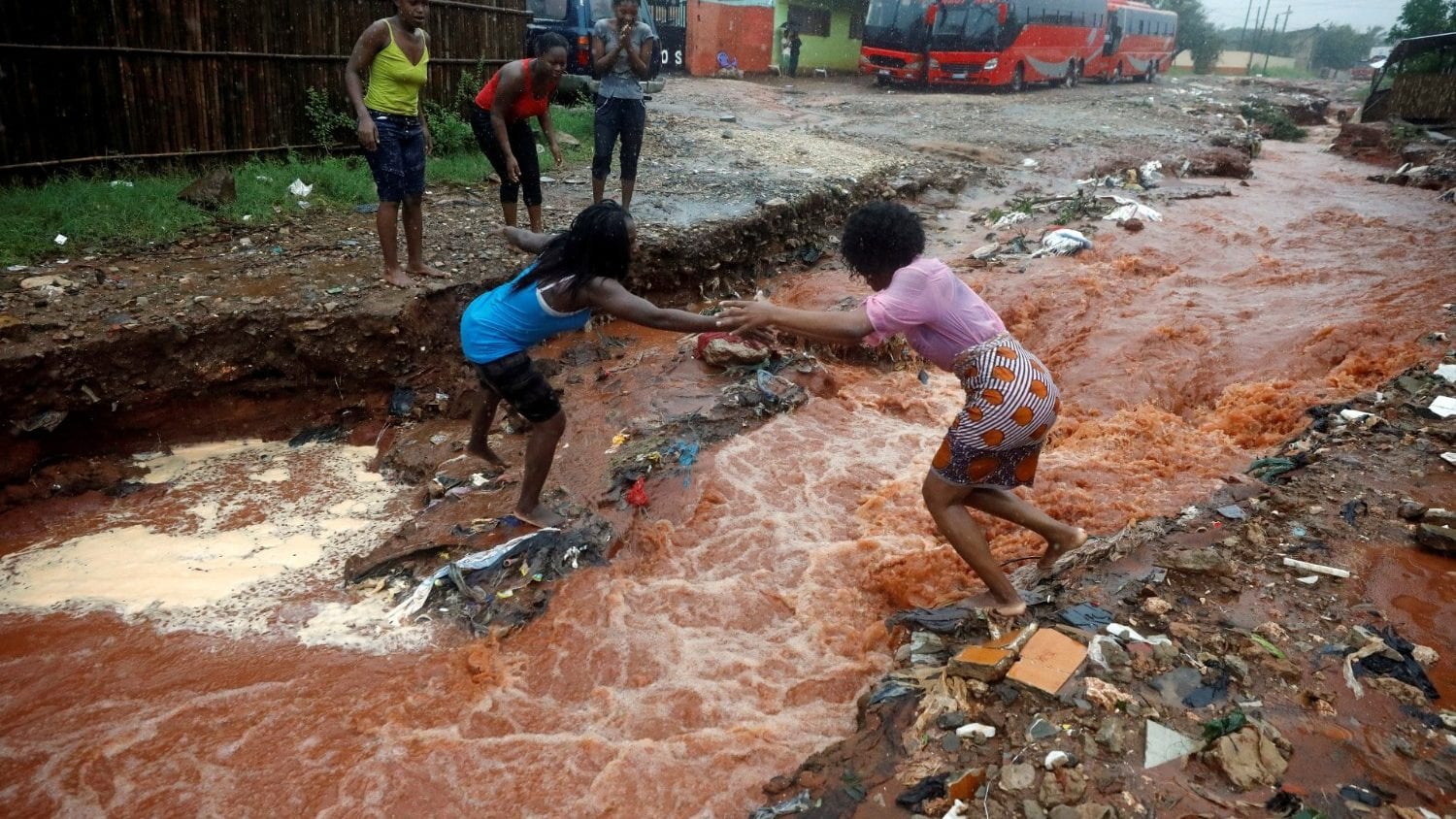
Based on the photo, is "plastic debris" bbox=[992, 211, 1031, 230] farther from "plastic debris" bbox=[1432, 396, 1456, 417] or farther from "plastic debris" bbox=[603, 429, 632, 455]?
"plastic debris" bbox=[603, 429, 632, 455]

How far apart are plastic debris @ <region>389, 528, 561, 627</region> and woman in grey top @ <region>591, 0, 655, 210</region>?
3.65m

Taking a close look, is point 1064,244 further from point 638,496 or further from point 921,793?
point 921,793

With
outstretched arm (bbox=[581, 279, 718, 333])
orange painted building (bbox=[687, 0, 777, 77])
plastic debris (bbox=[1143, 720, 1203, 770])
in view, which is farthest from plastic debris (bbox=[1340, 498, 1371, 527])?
orange painted building (bbox=[687, 0, 777, 77])

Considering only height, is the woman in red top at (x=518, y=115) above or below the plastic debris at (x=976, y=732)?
above

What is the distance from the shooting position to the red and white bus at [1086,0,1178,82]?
83.3 feet

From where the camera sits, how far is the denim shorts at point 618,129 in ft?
22.4

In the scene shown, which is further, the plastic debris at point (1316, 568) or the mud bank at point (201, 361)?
the mud bank at point (201, 361)

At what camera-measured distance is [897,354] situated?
22.8ft

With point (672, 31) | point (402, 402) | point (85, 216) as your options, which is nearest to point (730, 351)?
point (402, 402)

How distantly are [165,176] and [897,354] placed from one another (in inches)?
237

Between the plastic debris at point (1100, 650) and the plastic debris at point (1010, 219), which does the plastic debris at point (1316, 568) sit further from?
the plastic debris at point (1010, 219)

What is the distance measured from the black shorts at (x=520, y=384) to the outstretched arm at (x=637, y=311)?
0.49m

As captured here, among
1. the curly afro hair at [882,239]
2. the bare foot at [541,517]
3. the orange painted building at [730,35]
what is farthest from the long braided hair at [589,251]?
the orange painted building at [730,35]

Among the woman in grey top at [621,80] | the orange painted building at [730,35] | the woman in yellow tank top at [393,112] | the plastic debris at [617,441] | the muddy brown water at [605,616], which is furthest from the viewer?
the orange painted building at [730,35]
